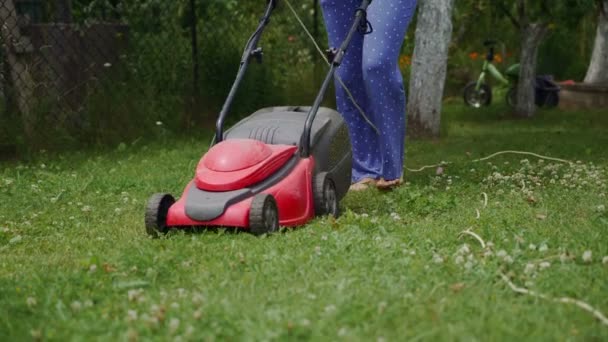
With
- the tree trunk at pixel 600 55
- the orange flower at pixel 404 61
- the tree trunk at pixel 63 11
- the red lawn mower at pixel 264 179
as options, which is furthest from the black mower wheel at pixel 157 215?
the orange flower at pixel 404 61

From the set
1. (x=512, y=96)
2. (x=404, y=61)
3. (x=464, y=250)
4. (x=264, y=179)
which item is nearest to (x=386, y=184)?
(x=264, y=179)

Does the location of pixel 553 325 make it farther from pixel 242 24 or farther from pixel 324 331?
pixel 242 24

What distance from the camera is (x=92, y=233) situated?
4.38 m

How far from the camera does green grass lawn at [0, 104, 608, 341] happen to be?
2.66 m

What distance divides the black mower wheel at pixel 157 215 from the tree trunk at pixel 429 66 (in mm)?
4537

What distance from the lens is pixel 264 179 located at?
4.13m

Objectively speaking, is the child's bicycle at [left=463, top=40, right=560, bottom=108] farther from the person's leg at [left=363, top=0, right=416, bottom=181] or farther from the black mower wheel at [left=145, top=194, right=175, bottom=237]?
the black mower wheel at [left=145, top=194, right=175, bottom=237]

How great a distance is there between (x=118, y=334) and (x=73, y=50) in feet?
17.7

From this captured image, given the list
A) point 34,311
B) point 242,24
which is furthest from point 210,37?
point 34,311

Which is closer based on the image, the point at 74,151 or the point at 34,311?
the point at 34,311

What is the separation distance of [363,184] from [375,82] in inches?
27.0

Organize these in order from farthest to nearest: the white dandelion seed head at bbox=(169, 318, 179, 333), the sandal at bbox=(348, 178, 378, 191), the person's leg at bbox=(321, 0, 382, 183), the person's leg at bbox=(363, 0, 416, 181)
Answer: the sandal at bbox=(348, 178, 378, 191), the person's leg at bbox=(321, 0, 382, 183), the person's leg at bbox=(363, 0, 416, 181), the white dandelion seed head at bbox=(169, 318, 179, 333)

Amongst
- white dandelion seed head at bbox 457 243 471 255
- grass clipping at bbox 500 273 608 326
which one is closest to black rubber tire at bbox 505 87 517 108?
white dandelion seed head at bbox 457 243 471 255

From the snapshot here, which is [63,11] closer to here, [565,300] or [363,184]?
[363,184]
